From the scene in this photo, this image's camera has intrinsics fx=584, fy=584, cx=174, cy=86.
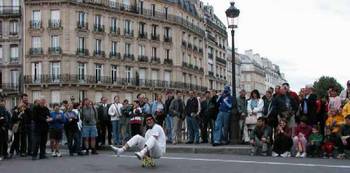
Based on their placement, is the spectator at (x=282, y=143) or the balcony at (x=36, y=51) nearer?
the spectator at (x=282, y=143)

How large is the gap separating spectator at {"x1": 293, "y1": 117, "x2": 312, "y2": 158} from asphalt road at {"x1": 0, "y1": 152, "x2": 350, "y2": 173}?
117 centimetres

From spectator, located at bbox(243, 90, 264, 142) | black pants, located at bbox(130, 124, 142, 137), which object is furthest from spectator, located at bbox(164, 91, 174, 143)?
spectator, located at bbox(243, 90, 264, 142)

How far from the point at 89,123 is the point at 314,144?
23.9ft

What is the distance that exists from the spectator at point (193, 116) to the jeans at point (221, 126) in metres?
1.81

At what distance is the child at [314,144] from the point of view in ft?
55.3

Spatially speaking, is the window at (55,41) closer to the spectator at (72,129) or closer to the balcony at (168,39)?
the balcony at (168,39)

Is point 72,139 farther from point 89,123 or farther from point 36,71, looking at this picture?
point 36,71

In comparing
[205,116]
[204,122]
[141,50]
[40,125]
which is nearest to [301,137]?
[205,116]

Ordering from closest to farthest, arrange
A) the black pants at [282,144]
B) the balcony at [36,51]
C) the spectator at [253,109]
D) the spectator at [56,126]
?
the black pants at [282,144] → the spectator at [56,126] → the spectator at [253,109] → the balcony at [36,51]

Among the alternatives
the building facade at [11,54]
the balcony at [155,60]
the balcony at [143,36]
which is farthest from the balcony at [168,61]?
the building facade at [11,54]

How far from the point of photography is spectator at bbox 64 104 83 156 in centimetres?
1880

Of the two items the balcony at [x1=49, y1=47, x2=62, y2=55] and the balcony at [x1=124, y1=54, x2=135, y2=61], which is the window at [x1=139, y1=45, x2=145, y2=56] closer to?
the balcony at [x1=124, y1=54, x2=135, y2=61]

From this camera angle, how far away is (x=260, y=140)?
17.5 meters

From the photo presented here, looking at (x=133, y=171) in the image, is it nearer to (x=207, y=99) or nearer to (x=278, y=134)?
(x=278, y=134)
